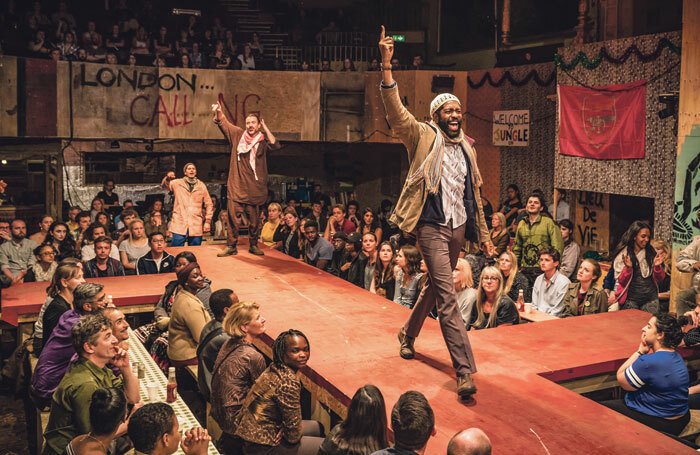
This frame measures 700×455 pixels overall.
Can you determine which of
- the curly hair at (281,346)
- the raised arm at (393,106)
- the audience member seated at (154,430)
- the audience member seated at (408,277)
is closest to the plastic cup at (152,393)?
the curly hair at (281,346)

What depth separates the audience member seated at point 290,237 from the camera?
399 inches

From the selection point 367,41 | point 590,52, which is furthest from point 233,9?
point 590,52

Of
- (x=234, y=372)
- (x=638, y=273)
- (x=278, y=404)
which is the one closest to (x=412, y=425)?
(x=278, y=404)

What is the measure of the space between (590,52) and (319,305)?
Result: 603 cm

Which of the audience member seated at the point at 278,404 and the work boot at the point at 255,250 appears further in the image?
the work boot at the point at 255,250

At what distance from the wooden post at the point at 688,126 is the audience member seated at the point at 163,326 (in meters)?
5.02

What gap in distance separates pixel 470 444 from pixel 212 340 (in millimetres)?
2693

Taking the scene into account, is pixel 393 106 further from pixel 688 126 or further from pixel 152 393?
pixel 688 126

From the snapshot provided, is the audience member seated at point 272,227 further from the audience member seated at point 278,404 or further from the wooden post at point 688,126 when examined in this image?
the audience member seated at point 278,404

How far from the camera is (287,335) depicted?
4113 mm

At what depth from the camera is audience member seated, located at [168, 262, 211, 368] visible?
19.3 ft

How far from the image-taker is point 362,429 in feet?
11.7

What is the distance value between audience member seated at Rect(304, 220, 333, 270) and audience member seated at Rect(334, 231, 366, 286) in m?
0.28

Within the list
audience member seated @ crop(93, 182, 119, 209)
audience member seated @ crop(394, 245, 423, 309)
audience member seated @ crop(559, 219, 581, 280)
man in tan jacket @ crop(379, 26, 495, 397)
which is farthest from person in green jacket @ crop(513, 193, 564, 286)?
audience member seated @ crop(93, 182, 119, 209)
